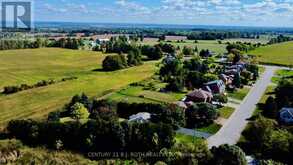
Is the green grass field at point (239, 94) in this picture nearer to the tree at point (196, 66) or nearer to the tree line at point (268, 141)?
the tree at point (196, 66)

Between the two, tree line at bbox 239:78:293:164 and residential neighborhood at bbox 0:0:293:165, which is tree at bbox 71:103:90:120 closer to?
residential neighborhood at bbox 0:0:293:165

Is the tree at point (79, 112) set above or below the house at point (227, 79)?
below

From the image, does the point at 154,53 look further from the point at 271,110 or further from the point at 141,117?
the point at 141,117

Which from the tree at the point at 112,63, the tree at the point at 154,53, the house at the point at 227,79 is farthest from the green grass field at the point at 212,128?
the tree at the point at 154,53

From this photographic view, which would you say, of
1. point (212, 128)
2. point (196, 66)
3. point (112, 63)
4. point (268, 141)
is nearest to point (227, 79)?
point (196, 66)

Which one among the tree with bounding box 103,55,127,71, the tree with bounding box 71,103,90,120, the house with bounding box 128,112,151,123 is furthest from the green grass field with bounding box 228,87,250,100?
the tree with bounding box 103,55,127,71

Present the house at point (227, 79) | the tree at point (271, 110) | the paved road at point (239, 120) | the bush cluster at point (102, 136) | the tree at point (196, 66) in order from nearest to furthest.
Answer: the bush cluster at point (102, 136), the paved road at point (239, 120), the tree at point (271, 110), the house at point (227, 79), the tree at point (196, 66)

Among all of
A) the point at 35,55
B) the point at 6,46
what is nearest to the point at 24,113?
the point at 35,55

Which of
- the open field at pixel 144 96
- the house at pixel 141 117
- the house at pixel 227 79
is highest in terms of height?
the house at pixel 227 79
